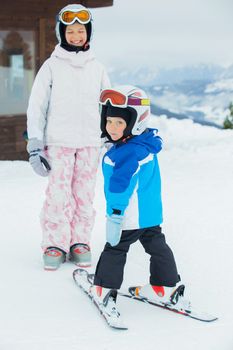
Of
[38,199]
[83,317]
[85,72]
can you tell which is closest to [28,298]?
[83,317]

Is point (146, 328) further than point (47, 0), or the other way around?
point (47, 0)

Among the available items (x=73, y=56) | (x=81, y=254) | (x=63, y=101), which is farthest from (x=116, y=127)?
(x=81, y=254)

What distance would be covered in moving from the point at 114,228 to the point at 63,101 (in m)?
1.26

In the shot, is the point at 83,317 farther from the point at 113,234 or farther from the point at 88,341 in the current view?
the point at 113,234

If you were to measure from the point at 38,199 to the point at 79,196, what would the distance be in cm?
222

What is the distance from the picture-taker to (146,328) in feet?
11.2

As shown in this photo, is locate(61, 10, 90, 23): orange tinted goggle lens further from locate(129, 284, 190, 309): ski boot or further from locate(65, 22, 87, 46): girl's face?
locate(129, 284, 190, 309): ski boot

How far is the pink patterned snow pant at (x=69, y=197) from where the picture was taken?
4312 millimetres

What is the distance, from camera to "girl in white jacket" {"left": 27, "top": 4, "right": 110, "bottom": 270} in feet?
13.8

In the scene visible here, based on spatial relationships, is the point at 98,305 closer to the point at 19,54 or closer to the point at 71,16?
the point at 71,16

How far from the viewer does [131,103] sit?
3434 mm

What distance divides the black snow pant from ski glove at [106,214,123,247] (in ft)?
0.37

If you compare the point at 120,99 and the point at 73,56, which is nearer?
the point at 120,99

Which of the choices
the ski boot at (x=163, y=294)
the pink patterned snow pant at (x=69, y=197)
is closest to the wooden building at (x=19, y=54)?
the pink patterned snow pant at (x=69, y=197)
